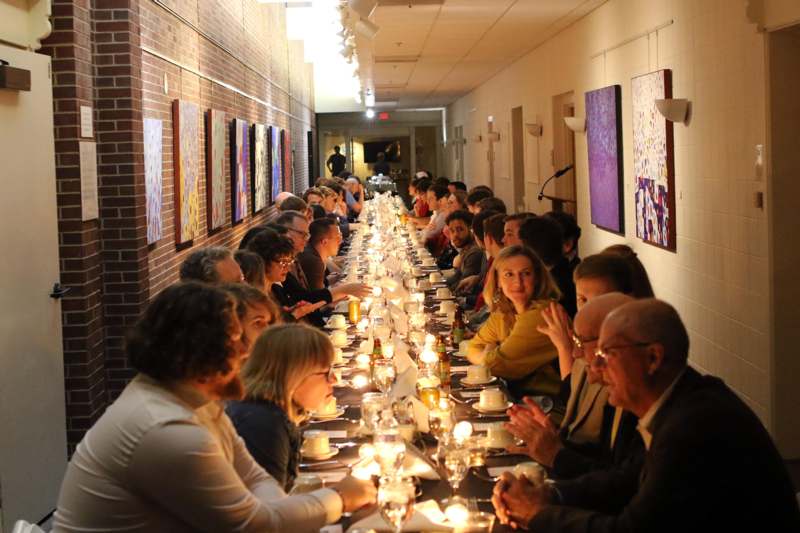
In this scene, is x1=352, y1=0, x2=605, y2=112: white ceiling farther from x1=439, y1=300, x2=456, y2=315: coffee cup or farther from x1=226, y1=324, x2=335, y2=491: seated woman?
x1=226, y1=324, x2=335, y2=491: seated woman

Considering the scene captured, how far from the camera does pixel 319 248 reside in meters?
8.52

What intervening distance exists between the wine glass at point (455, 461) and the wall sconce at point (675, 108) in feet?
16.8

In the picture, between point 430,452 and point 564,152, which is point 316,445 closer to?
point 430,452

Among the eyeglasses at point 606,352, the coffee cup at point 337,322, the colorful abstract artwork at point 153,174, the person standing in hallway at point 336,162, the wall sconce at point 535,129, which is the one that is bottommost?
the coffee cup at point 337,322

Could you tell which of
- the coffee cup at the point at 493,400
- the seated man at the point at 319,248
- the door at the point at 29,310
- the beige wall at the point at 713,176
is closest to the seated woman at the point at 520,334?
the coffee cup at the point at 493,400

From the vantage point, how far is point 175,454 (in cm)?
240

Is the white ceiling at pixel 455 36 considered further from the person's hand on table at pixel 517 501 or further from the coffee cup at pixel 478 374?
the person's hand on table at pixel 517 501

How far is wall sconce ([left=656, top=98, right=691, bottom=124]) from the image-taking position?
7727 millimetres

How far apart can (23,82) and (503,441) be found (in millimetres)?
3086

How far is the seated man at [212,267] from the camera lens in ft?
15.4

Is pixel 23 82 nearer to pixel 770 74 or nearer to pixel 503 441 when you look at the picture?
pixel 503 441

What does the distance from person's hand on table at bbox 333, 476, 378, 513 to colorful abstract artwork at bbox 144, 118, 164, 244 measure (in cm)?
430

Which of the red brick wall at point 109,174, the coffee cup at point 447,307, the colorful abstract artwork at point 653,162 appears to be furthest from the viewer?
the colorful abstract artwork at point 653,162

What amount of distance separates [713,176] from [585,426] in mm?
3746
